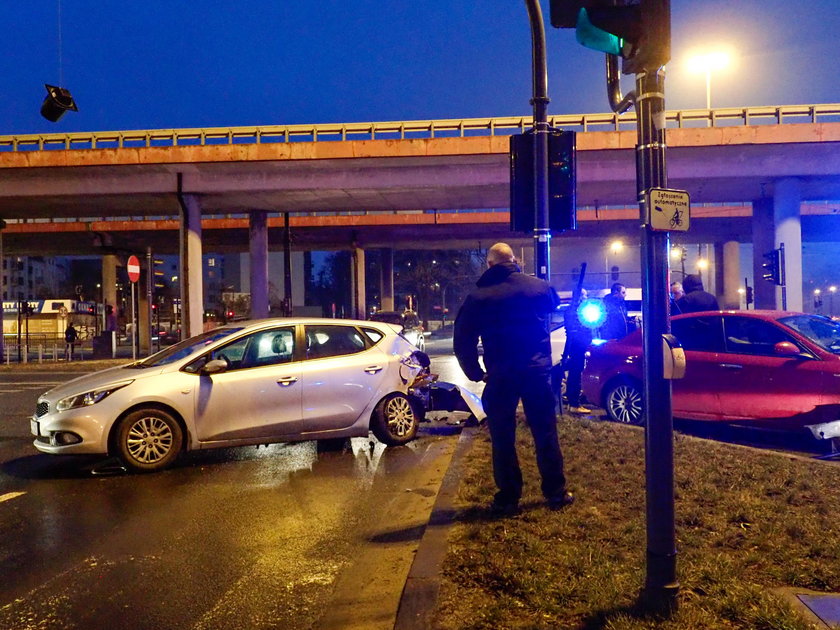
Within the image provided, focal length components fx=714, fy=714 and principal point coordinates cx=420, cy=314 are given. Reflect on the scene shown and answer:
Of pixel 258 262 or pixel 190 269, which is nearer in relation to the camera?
pixel 190 269

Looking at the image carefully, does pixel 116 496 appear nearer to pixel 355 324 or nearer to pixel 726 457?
pixel 355 324

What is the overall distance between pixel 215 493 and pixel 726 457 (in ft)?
15.1

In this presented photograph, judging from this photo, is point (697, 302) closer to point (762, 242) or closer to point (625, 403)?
point (625, 403)

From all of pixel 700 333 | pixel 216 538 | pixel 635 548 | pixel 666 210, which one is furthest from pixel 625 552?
pixel 700 333

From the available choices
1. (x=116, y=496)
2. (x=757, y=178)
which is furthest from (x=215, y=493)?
(x=757, y=178)

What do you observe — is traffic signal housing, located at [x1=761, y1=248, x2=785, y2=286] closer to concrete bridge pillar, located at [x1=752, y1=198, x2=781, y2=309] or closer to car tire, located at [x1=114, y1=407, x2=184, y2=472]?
concrete bridge pillar, located at [x1=752, y1=198, x2=781, y2=309]

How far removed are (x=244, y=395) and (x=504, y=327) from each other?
348cm

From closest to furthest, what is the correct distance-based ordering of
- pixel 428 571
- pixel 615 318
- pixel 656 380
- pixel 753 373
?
pixel 656 380 → pixel 428 571 → pixel 753 373 → pixel 615 318

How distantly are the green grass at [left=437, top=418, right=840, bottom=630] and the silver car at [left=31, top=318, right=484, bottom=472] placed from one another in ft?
6.61

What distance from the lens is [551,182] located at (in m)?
7.38

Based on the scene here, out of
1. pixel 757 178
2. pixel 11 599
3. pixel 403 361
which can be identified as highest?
pixel 757 178

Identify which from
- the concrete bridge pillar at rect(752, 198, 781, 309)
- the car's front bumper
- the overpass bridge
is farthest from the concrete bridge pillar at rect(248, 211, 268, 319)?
the car's front bumper

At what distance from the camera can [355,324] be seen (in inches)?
332

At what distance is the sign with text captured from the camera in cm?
319
